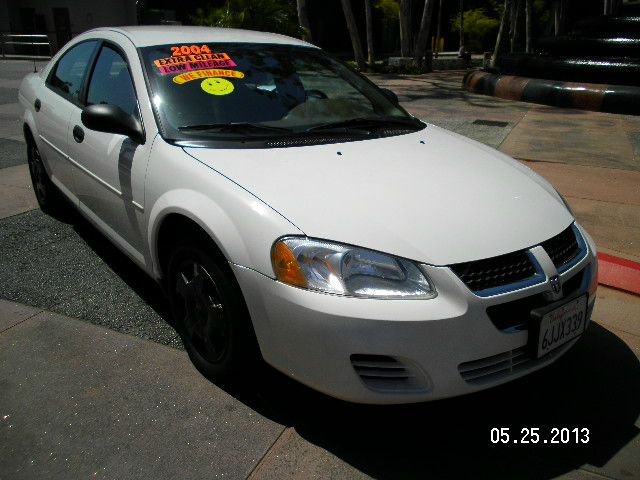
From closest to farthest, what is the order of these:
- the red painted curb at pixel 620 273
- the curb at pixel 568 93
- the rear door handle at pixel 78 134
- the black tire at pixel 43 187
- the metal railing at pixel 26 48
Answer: the rear door handle at pixel 78 134 < the red painted curb at pixel 620 273 < the black tire at pixel 43 187 < the curb at pixel 568 93 < the metal railing at pixel 26 48

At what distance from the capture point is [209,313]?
2.71m

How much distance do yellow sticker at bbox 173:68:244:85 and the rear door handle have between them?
84 centimetres

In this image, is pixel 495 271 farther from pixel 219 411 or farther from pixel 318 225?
pixel 219 411

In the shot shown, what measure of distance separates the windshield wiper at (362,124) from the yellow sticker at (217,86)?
19.1 inches

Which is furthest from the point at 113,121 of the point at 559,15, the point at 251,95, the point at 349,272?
the point at 559,15

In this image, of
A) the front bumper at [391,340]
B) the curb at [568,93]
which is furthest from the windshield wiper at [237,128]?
the curb at [568,93]

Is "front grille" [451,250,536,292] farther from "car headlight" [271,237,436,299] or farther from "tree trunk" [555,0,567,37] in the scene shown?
"tree trunk" [555,0,567,37]

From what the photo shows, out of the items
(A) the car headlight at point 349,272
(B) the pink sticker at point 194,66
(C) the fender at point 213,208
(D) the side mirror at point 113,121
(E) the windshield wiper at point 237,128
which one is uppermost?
(B) the pink sticker at point 194,66

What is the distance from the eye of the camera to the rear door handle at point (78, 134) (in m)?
3.66

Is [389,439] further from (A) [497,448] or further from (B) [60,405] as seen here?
(B) [60,405]

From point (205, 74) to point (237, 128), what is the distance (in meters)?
0.45

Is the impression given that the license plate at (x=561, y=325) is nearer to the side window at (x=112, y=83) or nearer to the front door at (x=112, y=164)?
the front door at (x=112, y=164)

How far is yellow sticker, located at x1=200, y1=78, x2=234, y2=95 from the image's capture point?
3187mm

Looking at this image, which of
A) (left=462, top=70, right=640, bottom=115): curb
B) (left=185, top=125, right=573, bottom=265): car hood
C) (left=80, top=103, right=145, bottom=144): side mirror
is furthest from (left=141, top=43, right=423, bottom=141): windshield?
(left=462, top=70, right=640, bottom=115): curb
